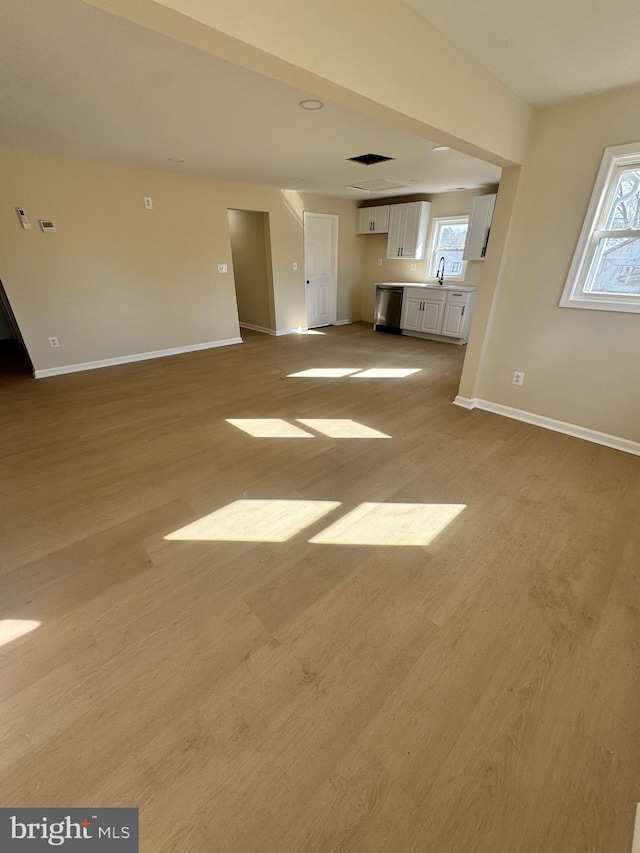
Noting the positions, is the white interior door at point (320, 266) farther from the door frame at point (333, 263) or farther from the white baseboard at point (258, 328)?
the white baseboard at point (258, 328)

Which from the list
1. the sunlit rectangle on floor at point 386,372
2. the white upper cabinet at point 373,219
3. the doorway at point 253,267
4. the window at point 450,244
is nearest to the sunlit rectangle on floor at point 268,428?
the sunlit rectangle on floor at point 386,372

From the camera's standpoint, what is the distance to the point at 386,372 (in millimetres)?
4668

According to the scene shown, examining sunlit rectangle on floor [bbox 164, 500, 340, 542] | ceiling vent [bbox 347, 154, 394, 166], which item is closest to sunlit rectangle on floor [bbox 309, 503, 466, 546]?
sunlit rectangle on floor [bbox 164, 500, 340, 542]

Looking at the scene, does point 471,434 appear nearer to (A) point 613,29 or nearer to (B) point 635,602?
(B) point 635,602

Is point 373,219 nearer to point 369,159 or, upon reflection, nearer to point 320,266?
point 320,266

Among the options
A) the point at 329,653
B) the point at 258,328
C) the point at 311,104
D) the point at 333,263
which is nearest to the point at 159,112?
the point at 311,104

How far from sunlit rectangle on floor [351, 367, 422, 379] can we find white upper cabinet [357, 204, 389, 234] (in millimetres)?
3671

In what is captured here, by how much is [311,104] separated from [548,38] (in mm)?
1407

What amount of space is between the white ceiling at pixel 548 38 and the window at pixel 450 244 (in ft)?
13.1

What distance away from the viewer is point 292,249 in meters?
6.32

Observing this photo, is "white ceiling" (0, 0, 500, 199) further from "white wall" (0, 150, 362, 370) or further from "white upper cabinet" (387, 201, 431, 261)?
"white upper cabinet" (387, 201, 431, 261)

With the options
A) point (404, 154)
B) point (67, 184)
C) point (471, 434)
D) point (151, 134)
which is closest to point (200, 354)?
point (67, 184)

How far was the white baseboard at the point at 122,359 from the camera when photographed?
4.47m

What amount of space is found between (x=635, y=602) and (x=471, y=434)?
5.43ft
